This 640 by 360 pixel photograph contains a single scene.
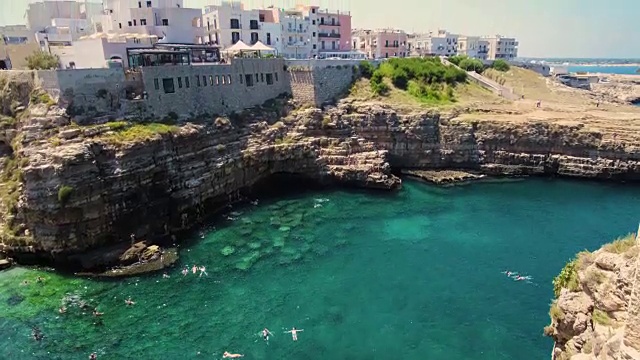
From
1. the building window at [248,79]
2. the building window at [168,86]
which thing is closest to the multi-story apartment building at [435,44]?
the building window at [248,79]

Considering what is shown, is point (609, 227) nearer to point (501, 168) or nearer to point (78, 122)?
point (501, 168)

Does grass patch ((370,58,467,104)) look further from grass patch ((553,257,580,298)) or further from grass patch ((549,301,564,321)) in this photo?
grass patch ((549,301,564,321))

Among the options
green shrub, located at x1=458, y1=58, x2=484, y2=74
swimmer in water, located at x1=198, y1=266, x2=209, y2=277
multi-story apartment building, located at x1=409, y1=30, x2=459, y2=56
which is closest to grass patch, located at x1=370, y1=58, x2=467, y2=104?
green shrub, located at x1=458, y1=58, x2=484, y2=74

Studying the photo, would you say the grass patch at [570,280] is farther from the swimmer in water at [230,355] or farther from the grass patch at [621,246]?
the swimmer in water at [230,355]

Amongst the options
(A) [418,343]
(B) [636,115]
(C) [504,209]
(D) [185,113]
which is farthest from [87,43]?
(B) [636,115]

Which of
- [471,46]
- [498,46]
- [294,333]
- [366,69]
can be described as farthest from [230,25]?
[498,46]

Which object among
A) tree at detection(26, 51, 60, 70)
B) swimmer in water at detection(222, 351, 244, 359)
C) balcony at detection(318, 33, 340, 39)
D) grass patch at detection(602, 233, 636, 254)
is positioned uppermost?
balcony at detection(318, 33, 340, 39)

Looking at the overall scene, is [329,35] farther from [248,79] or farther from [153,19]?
[153,19]
